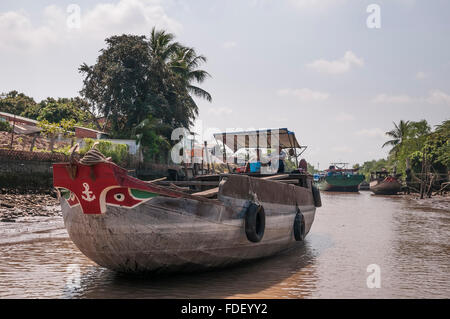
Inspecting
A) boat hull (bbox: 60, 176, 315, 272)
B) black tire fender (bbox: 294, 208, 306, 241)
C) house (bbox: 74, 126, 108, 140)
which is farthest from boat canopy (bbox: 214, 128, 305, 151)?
house (bbox: 74, 126, 108, 140)

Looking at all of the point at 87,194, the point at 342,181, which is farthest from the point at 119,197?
the point at 342,181

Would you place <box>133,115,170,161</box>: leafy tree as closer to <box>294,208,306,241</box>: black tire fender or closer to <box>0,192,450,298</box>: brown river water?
<box>0,192,450,298</box>: brown river water

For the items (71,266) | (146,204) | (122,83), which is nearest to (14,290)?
(71,266)

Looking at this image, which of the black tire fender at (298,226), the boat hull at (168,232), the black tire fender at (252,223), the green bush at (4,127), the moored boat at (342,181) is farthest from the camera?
the moored boat at (342,181)

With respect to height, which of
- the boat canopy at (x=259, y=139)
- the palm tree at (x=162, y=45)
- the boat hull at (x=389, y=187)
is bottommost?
the boat hull at (x=389, y=187)

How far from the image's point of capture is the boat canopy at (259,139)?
10047 millimetres

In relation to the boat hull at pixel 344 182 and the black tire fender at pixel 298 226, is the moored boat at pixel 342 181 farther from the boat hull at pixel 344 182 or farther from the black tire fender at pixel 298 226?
the black tire fender at pixel 298 226

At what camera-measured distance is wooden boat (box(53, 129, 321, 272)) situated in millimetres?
4414

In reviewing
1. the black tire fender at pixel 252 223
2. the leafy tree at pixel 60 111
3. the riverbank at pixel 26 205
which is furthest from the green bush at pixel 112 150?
the black tire fender at pixel 252 223

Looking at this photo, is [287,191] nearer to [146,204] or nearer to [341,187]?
[146,204]

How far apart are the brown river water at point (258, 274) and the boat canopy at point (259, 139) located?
272 centimetres

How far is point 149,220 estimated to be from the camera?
15.0 ft

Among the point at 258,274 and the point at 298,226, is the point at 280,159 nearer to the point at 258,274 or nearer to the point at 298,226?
the point at 298,226
